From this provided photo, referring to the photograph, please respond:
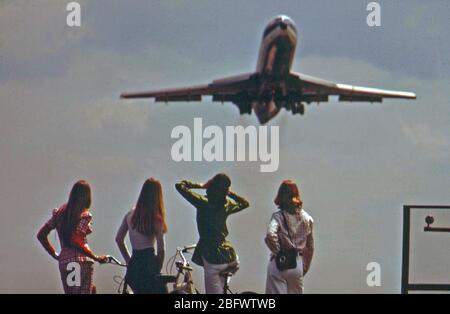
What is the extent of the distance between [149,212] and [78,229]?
804mm

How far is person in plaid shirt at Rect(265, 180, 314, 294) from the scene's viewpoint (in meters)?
8.53

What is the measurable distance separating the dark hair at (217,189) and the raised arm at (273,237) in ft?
2.21

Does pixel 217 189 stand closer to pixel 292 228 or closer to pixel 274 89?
pixel 292 228

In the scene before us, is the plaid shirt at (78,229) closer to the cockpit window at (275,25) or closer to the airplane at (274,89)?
the airplane at (274,89)

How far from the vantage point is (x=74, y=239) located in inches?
348

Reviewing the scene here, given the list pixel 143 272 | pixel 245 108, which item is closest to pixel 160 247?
pixel 143 272

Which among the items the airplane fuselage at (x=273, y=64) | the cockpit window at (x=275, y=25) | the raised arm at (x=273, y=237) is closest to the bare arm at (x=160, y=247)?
the raised arm at (x=273, y=237)

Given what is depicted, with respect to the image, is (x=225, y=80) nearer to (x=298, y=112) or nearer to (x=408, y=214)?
(x=298, y=112)

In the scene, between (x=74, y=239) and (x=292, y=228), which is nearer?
(x=292, y=228)
